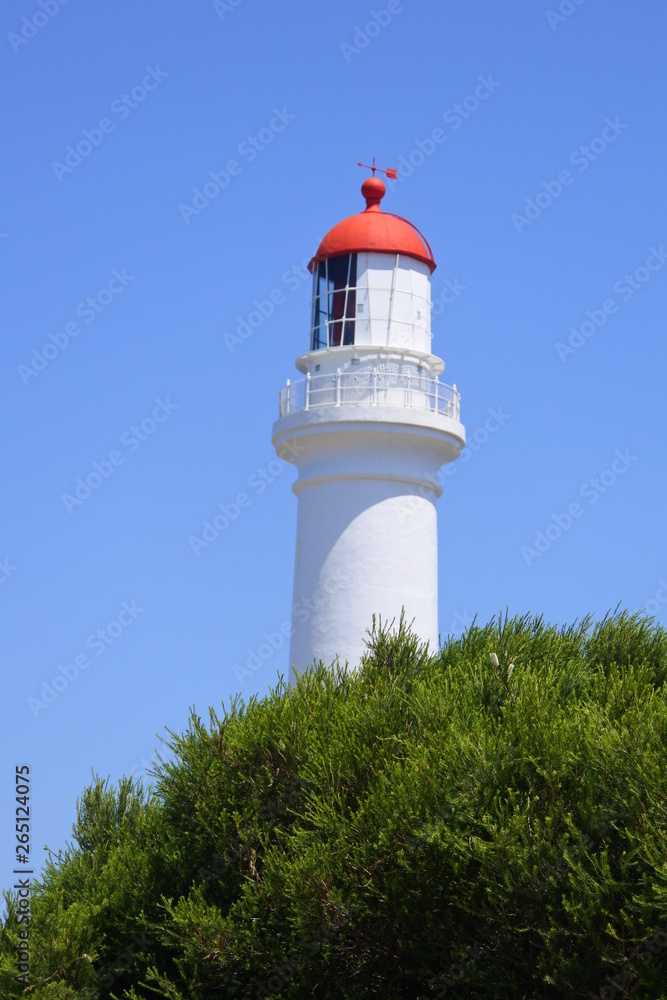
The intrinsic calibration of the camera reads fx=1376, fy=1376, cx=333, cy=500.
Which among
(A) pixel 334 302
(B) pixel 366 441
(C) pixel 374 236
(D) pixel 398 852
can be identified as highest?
(C) pixel 374 236

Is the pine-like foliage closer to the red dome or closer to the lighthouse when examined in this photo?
the lighthouse

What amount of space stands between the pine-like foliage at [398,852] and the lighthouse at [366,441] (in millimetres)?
3966

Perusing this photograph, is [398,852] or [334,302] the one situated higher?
[334,302]

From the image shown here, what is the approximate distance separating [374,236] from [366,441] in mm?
3531

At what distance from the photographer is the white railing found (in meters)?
22.4

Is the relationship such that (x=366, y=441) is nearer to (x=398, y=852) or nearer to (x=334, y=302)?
(x=334, y=302)

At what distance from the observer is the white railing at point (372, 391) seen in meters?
22.4

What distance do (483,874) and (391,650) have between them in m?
5.17

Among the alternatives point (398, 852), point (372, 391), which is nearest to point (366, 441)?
point (372, 391)

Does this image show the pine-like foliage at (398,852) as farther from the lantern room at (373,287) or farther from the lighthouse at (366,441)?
the lantern room at (373,287)

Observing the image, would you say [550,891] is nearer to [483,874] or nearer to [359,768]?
[483,874]

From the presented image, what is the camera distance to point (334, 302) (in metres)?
23.3

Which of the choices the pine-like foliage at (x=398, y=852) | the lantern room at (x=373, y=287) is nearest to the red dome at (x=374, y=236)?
the lantern room at (x=373, y=287)

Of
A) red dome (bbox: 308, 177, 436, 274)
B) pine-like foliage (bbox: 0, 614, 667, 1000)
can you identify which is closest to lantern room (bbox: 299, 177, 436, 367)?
red dome (bbox: 308, 177, 436, 274)
